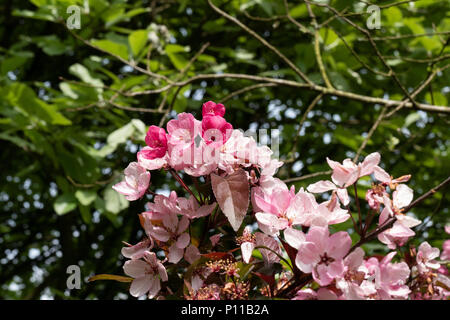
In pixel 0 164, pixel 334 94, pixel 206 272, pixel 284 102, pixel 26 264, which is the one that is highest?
pixel 206 272

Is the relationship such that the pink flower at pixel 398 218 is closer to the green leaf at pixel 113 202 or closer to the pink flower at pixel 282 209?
the pink flower at pixel 282 209

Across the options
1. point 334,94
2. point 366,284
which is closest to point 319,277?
point 366,284

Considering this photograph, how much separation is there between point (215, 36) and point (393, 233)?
7.29 ft

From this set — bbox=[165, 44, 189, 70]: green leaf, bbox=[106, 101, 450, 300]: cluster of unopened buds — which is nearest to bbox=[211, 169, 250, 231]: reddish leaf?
bbox=[106, 101, 450, 300]: cluster of unopened buds

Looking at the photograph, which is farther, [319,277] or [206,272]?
[206,272]

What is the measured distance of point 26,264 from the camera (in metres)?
3.35

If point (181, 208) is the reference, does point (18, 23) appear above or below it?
below

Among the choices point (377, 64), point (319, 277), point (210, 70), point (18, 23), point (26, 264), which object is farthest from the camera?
point (26, 264)

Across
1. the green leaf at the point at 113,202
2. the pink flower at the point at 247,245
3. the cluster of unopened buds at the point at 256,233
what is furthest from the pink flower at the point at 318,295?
the green leaf at the point at 113,202

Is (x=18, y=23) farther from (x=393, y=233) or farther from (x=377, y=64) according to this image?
(x=393, y=233)

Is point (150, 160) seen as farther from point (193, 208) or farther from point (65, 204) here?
point (65, 204)

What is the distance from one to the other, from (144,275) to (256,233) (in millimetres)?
206

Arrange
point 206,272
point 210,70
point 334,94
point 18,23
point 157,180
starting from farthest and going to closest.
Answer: point 18,23 → point 157,180 → point 210,70 → point 334,94 → point 206,272

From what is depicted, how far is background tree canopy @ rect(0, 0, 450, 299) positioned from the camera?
74.2 inches
